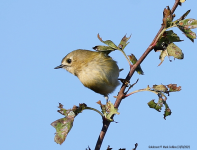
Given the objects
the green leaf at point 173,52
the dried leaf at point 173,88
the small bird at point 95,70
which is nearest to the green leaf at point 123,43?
the green leaf at point 173,52

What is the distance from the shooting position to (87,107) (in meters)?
2.85

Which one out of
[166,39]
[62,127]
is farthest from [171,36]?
[62,127]

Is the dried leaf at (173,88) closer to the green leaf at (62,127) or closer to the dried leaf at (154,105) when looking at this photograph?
the dried leaf at (154,105)

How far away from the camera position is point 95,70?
5.48 m

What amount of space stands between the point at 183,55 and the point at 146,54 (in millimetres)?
386

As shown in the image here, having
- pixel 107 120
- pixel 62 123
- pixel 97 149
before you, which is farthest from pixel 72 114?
pixel 97 149

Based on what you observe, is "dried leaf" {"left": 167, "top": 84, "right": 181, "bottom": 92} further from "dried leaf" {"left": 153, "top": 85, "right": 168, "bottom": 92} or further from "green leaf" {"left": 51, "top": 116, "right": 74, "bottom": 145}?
"green leaf" {"left": 51, "top": 116, "right": 74, "bottom": 145}

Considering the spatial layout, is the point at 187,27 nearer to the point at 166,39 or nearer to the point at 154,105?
the point at 166,39

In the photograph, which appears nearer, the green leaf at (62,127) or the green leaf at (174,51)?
the green leaf at (62,127)

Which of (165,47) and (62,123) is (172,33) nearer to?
(165,47)

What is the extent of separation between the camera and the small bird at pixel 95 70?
18.0ft

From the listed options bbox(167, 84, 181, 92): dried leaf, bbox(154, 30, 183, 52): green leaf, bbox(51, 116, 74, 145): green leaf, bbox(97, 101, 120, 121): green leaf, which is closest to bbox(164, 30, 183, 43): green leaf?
bbox(154, 30, 183, 52): green leaf

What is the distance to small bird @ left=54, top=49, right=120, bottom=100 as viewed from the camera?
216 inches

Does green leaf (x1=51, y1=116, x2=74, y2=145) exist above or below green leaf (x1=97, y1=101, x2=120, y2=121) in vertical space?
below
